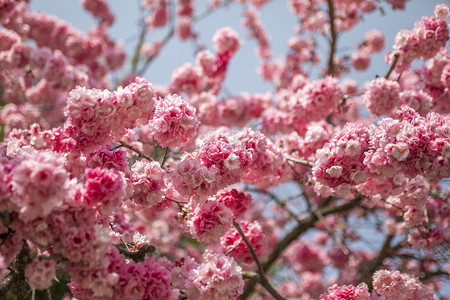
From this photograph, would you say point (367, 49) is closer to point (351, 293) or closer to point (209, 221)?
point (351, 293)

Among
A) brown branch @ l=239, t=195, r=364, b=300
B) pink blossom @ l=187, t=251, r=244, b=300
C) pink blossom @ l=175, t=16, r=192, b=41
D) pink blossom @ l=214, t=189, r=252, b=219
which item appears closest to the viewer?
pink blossom @ l=187, t=251, r=244, b=300

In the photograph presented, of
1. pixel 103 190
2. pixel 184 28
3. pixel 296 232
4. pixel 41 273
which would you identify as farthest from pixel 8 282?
pixel 184 28

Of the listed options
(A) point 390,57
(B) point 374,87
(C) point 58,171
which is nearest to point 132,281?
(C) point 58,171

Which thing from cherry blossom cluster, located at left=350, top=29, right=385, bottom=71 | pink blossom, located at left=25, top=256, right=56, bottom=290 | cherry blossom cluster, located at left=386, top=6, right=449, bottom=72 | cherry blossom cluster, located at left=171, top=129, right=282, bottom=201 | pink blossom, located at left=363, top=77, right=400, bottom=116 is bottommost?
pink blossom, located at left=25, top=256, right=56, bottom=290

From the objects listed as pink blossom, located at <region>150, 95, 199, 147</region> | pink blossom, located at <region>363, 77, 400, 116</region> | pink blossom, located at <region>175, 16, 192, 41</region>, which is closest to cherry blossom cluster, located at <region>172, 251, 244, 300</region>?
pink blossom, located at <region>150, 95, 199, 147</region>

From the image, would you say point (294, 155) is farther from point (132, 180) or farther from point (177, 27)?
point (177, 27)

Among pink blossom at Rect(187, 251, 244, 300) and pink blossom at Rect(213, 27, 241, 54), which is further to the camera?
pink blossom at Rect(213, 27, 241, 54)

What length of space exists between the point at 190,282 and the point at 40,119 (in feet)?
12.6

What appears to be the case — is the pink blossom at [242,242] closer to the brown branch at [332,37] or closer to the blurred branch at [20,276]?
the blurred branch at [20,276]

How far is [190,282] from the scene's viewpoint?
6.29 feet

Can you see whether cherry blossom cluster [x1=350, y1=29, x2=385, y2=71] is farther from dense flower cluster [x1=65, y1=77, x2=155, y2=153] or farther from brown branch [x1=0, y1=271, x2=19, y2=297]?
brown branch [x1=0, y1=271, x2=19, y2=297]

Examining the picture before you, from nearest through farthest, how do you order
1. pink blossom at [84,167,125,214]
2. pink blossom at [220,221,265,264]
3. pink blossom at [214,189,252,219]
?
1. pink blossom at [84,167,125,214]
2. pink blossom at [214,189,252,219]
3. pink blossom at [220,221,265,264]

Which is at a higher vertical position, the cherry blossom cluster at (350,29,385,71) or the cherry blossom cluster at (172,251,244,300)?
the cherry blossom cluster at (350,29,385,71)

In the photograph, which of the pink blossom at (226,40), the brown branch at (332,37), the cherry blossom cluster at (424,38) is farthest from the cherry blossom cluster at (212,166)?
the pink blossom at (226,40)
